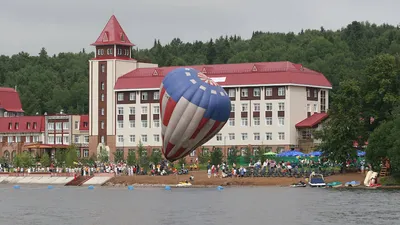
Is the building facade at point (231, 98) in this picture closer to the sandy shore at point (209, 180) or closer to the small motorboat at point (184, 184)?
the sandy shore at point (209, 180)

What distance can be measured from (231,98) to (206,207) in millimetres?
74498

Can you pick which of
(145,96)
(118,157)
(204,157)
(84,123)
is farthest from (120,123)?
(204,157)

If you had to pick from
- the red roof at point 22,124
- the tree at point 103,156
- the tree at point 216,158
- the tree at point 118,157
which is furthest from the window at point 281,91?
the red roof at point 22,124

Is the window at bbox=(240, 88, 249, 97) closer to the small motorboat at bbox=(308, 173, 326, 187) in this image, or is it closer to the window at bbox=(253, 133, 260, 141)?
the window at bbox=(253, 133, 260, 141)

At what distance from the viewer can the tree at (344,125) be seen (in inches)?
4729

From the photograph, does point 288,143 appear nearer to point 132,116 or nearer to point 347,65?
point 132,116

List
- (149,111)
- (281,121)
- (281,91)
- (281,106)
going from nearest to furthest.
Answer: (281,91), (281,121), (281,106), (149,111)

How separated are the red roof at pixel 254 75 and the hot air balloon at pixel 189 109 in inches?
2269

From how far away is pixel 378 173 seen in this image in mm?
112125

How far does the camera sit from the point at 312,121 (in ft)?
523

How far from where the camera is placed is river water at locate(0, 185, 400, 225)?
79.0 meters

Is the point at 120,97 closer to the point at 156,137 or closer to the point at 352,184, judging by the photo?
the point at 156,137

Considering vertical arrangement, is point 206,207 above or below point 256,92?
below

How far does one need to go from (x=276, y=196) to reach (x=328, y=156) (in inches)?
868
